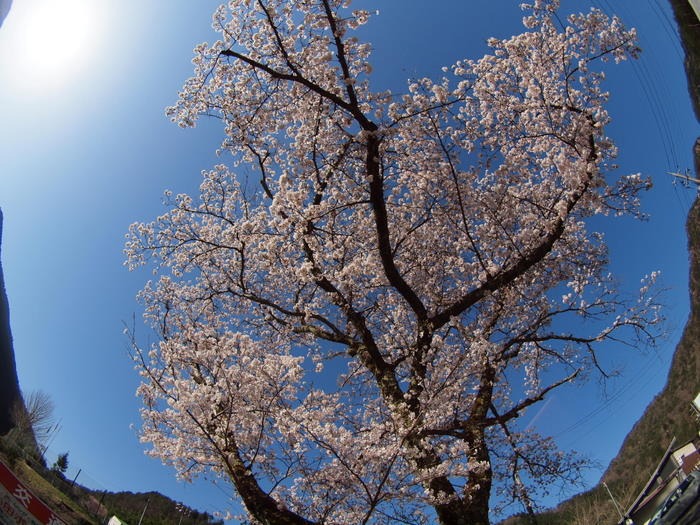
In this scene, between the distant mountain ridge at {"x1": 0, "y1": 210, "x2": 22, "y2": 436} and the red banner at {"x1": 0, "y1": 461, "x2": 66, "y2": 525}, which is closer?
the red banner at {"x1": 0, "y1": 461, "x2": 66, "y2": 525}

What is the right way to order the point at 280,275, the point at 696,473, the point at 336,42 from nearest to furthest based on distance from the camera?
1. the point at 696,473
2. the point at 336,42
3. the point at 280,275

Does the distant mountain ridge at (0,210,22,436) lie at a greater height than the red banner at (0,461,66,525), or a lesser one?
greater

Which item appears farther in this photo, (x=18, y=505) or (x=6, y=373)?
(x=6, y=373)

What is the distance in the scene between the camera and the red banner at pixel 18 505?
13.4m

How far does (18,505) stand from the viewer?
46.4ft

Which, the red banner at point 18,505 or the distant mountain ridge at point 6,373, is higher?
the distant mountain ridge at point 6,373

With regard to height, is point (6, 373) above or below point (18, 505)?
above

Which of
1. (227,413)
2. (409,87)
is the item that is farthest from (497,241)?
(227,413)

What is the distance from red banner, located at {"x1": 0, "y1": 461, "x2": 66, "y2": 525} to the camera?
13383 millimetres

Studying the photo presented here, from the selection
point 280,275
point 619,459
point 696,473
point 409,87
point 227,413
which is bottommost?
point 696,473

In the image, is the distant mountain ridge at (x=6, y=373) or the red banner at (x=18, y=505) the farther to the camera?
the distant mountain ridge at (x=6, y=373)

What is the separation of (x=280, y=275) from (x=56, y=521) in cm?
1579

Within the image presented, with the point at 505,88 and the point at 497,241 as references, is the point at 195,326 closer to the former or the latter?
the point at 497,241

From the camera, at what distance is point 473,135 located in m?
7.56
